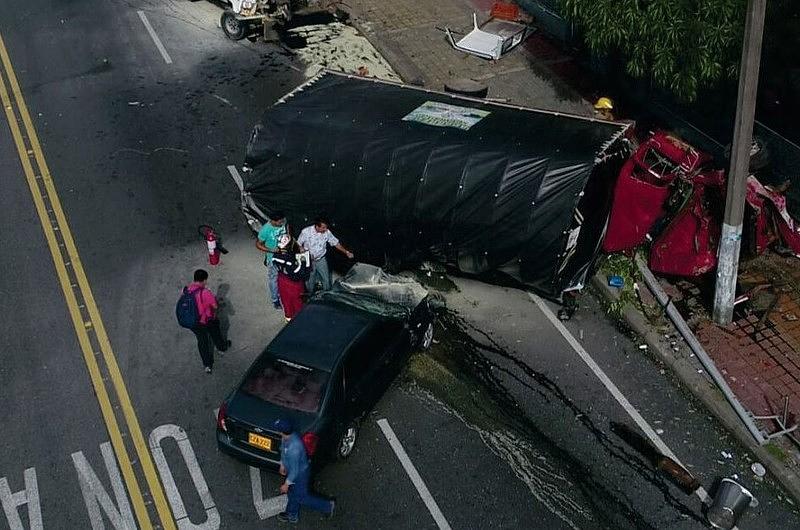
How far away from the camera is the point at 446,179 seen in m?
12.2

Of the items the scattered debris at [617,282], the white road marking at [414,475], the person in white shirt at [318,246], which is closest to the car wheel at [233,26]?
the person in white shirt at [318,246]

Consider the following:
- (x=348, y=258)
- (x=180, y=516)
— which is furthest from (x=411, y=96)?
(x=180, y=516)

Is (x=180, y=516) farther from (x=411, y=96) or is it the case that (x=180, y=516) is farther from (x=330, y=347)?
(x=411, y=96)

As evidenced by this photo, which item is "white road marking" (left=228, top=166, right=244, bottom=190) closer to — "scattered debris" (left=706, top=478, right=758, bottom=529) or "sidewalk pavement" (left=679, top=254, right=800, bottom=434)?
"sidewalk pavement" (left=679, top=254, right=800, bottom=434)

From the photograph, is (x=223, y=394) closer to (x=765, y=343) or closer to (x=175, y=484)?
(x=175, y=484)

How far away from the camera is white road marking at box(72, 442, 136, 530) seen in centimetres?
977

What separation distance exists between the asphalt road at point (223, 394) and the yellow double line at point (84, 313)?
0.06m

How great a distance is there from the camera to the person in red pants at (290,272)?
12047 millimetres

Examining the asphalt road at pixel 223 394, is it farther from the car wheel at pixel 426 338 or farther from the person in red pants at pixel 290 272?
the person in red pants at pixel 290 272

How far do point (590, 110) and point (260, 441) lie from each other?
1125 centimetres

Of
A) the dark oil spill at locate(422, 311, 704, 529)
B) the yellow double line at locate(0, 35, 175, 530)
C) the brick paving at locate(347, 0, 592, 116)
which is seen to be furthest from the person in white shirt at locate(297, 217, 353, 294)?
the brick paving at locate(347, 0, 592, 116)

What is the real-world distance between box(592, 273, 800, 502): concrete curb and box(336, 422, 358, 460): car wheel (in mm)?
4803

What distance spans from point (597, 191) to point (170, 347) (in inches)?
268

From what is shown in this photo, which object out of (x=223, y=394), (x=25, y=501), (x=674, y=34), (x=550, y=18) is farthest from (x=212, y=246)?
(x=550, y=18)
